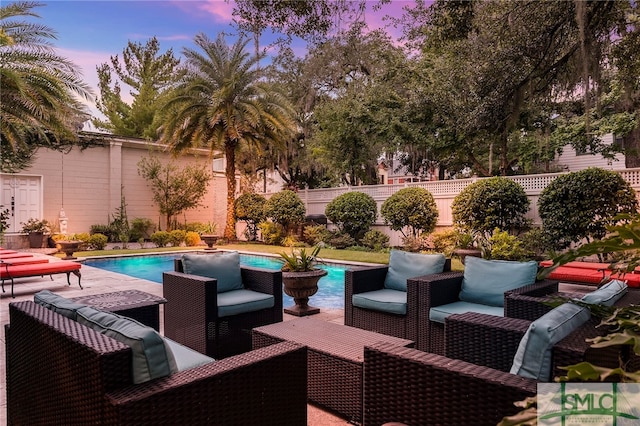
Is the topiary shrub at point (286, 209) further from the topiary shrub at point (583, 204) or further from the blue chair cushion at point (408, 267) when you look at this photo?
the blue chair cushion at point (408, 267)

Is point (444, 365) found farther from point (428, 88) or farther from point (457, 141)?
point (457, 141)

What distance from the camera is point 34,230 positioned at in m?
13.5

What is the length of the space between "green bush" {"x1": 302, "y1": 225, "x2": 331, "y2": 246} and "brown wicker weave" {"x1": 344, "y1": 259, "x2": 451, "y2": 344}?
9772mm

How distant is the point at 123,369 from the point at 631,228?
172 centimetres

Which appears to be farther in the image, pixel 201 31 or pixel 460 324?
pixel 201 31

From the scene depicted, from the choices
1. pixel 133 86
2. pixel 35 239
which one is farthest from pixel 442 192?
pixel 133 86

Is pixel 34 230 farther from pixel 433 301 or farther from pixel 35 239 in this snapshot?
pixel 433 301

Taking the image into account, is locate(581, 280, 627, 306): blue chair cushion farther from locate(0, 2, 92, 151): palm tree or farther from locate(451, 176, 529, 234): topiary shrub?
locate(0, 2, 92, 151): palm tree

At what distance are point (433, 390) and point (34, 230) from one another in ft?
49.3

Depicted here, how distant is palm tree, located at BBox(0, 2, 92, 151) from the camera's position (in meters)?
8.23

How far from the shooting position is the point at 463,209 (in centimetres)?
1095

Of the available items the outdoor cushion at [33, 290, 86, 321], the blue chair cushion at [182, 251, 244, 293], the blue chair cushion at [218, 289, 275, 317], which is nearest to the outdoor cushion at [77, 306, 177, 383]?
the outdoor cushion at [33, 290, 86, 321]

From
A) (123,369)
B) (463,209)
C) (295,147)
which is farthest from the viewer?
(295,147)

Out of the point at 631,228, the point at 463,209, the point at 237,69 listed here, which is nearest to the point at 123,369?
the point at 631,228
